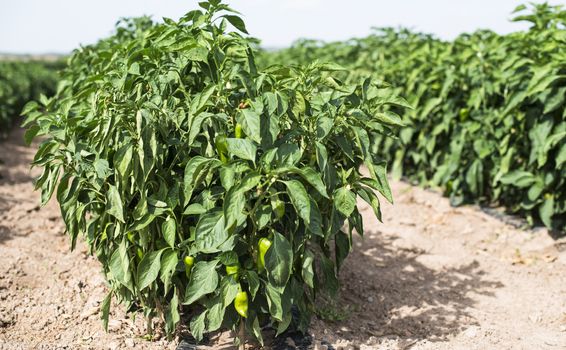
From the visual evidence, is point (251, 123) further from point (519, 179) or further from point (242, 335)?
point (519, 179)

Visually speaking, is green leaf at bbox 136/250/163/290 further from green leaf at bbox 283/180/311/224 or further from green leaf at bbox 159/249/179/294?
green leaf at bbox 283/180/311/224

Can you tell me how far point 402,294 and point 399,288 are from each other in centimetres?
10

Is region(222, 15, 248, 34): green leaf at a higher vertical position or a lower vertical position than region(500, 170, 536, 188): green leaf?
higher

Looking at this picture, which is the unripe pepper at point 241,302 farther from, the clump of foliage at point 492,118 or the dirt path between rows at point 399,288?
the clump of foliage at point 492,118

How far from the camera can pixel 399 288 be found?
407 cm

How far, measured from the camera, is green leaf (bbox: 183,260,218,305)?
2.54m

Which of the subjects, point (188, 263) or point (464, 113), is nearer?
point (188, 263)

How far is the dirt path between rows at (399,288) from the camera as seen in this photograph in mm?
3227

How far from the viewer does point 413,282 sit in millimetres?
4207

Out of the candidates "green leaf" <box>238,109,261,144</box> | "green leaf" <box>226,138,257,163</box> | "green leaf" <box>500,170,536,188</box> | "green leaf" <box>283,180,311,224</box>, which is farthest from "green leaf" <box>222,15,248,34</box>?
"green leaf" <box>500,170,536,188</box>

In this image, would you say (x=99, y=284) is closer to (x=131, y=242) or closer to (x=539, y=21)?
(x=131, y=242)

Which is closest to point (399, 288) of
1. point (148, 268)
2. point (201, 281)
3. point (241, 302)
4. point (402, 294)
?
→ point (402, 294)

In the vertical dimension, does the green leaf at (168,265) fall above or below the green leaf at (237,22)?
below

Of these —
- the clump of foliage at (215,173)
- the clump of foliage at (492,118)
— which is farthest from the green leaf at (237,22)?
the clump of foliage at (492,118)
